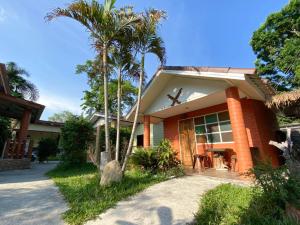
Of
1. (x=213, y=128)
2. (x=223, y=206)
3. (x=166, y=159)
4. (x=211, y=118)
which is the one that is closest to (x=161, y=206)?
(x=223, y=206)

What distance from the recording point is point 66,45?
376 inches

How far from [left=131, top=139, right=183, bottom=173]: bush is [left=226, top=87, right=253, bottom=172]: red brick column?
265 cm

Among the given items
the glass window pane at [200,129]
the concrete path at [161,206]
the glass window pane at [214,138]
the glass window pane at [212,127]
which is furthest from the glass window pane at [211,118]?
the concrete path at [161,206]

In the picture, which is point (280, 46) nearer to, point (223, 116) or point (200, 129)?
point (223, 116)

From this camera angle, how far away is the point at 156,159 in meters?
7.68

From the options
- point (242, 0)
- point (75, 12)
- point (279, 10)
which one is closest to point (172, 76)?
point (75, 12)

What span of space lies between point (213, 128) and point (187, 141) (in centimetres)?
182

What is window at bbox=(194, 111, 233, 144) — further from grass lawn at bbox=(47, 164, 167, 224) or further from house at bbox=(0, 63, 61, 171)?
house at bbox=(0, 63, 61, 171)

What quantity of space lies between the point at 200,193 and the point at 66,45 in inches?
367

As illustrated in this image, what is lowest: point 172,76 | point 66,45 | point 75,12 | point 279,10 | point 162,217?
point 162,217

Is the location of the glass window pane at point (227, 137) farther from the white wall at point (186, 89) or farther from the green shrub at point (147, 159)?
the green shrub at point (147, 159)

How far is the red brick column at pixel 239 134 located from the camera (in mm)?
5707

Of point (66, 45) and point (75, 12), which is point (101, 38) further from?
point (66, 45)

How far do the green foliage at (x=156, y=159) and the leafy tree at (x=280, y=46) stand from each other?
15.9m
